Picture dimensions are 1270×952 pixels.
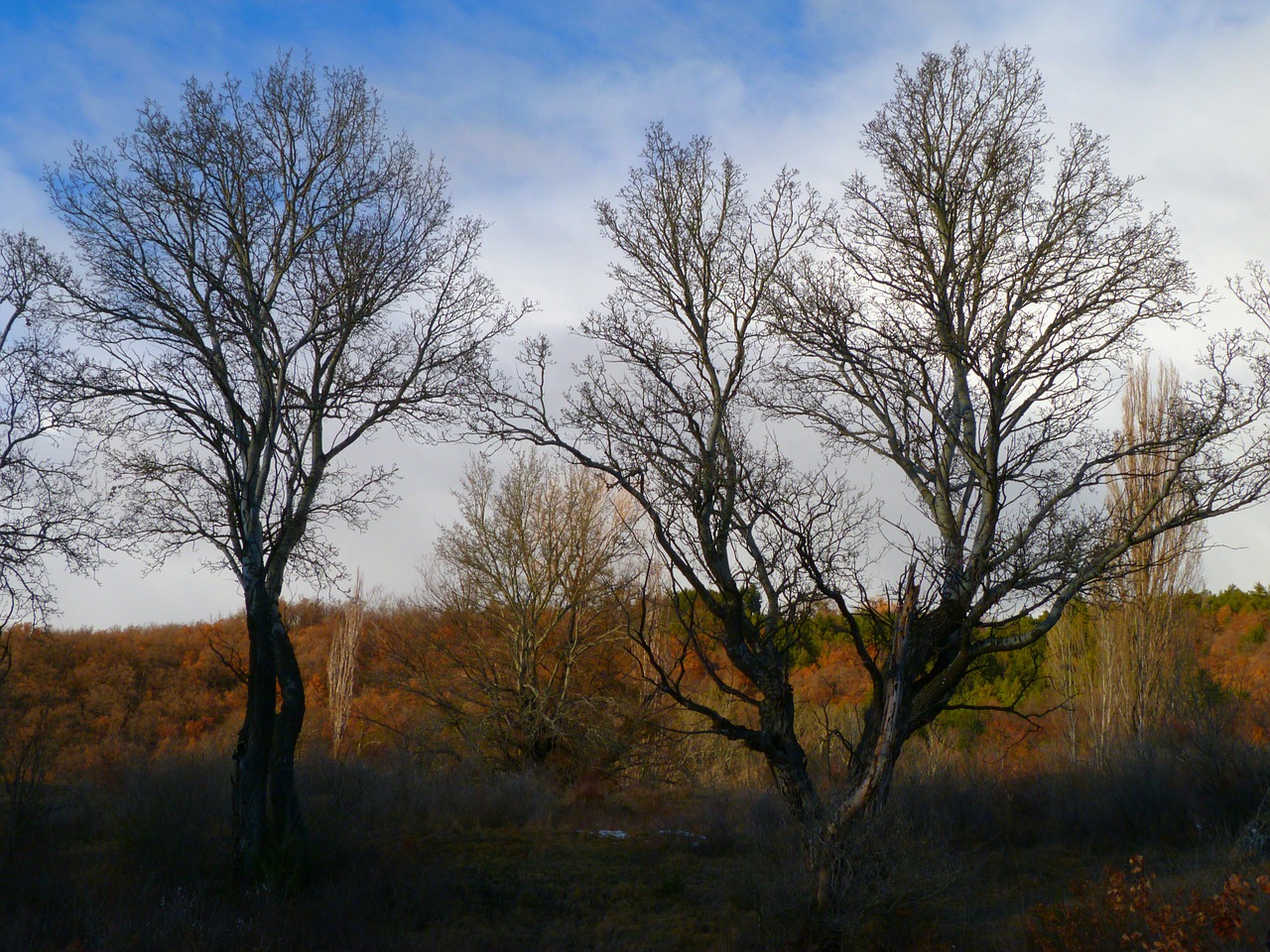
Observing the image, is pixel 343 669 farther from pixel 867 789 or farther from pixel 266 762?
pixel 867 789

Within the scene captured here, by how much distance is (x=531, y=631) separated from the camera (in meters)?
22.5

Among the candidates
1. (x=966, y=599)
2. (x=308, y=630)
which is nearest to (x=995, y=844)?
(x=966, y=599)

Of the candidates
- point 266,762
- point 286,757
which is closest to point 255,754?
point 266,762

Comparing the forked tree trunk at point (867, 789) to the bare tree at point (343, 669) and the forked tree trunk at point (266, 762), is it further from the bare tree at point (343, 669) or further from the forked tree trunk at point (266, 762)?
the bare tree at point (343, 669)

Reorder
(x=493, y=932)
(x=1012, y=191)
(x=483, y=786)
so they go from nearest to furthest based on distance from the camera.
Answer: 1. (x=493, y=932)
2. (x=1012, y=191)
3. (x=483, y=786)

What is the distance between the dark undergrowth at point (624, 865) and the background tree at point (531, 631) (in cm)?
530

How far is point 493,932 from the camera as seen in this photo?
9.05m

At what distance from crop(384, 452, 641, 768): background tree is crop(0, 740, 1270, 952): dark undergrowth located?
5302mm

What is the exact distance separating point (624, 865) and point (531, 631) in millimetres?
11020

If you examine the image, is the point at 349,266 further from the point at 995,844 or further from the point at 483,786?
the point at 995,844

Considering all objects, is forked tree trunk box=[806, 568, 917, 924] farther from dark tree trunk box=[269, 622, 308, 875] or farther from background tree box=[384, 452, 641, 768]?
background tree box=[384, 452, 641, 768]

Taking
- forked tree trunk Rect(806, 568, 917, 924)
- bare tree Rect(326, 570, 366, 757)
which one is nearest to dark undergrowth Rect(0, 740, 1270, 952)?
forked tree trunk Rect(806, 568, 917, 924)

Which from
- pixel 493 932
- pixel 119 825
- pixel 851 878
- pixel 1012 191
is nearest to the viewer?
pixel 851 878

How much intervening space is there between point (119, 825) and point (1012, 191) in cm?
1264
